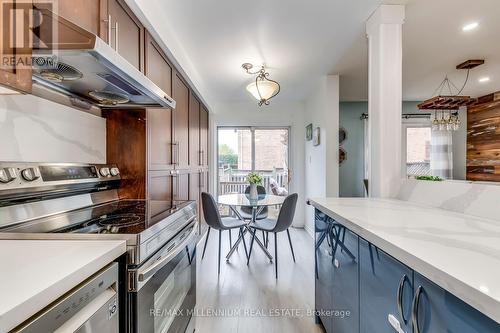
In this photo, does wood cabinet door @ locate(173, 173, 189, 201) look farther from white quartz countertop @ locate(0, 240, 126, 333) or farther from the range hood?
white quartz countertop @ locate(0, 240, 126, 333)

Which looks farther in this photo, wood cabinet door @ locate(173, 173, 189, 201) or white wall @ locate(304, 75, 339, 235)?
white wall @ locate(304, 75, 339, 235)

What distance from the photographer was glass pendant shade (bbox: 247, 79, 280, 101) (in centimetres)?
298

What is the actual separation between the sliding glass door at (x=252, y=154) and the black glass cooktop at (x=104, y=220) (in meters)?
3.72

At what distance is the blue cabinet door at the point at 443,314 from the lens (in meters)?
0.52

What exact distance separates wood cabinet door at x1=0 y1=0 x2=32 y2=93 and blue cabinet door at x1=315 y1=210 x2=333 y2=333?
1560mm

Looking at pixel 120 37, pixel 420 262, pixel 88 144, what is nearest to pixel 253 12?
pixel 120 37

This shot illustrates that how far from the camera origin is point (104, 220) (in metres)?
1.18

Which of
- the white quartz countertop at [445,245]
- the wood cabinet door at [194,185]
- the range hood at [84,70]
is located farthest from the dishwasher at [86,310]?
the wood cabinet door at [194,185]

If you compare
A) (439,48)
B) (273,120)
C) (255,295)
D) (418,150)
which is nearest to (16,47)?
(255,295)

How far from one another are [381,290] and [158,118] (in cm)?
193

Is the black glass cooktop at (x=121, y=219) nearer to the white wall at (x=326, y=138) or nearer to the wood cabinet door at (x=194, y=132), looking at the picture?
the wood cabinet door at (x=194, y=132)

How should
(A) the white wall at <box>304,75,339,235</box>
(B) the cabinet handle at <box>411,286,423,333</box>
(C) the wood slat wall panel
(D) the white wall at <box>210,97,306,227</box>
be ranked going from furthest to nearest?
(D) the white wall at <box>210,97,306,227</box>
(C) the wood slat wall panel
(A) the white wall at <box>304,75,339,235</box>
(B) the cabinet handle at <box>411,286,423,333</box>

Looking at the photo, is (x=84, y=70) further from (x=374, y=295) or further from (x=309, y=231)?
(x=309, y=231)

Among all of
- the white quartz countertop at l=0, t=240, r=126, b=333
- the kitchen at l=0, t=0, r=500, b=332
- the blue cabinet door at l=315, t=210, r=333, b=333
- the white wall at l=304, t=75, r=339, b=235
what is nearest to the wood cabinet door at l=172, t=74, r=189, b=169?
the kitchen at l=0, t=0, r=500, b=332
